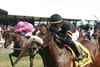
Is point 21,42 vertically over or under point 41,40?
under

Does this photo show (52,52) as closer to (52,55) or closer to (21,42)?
(52,55)

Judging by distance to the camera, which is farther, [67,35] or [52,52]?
[67,35]

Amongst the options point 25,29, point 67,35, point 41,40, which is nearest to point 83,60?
point 67,35

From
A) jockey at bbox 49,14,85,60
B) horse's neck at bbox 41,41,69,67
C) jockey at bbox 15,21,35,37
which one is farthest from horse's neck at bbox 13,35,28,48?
horse's neck at bbox 41,41,69,67

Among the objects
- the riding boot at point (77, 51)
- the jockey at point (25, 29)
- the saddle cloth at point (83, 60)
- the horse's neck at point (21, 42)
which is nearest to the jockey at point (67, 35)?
the riding boot at point (77, 51)

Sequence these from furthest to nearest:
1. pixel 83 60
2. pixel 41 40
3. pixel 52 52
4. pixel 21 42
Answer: pixel 21 42
pixel 83 60
pixel 52 52
pixel 41 40

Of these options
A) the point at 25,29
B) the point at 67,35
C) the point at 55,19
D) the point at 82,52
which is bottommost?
the point at 25,29

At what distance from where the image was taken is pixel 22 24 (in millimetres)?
18281

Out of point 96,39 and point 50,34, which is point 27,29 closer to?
point 96,39

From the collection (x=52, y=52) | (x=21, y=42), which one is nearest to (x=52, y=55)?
(x=52, y=52)

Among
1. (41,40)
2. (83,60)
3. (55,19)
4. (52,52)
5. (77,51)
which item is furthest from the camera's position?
(83,60)

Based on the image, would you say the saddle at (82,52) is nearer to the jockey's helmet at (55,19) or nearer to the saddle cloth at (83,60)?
the saddle cloth at (83,60)

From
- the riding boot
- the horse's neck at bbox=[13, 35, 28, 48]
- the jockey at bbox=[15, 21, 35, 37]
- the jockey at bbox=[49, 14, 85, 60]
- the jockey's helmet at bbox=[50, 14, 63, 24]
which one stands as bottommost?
the horse's neck at bbox=[13, 35, 28, 48]

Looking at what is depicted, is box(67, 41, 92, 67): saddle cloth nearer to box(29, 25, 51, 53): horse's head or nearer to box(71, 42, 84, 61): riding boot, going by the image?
box(71, 42, 84, 61): riding boot
